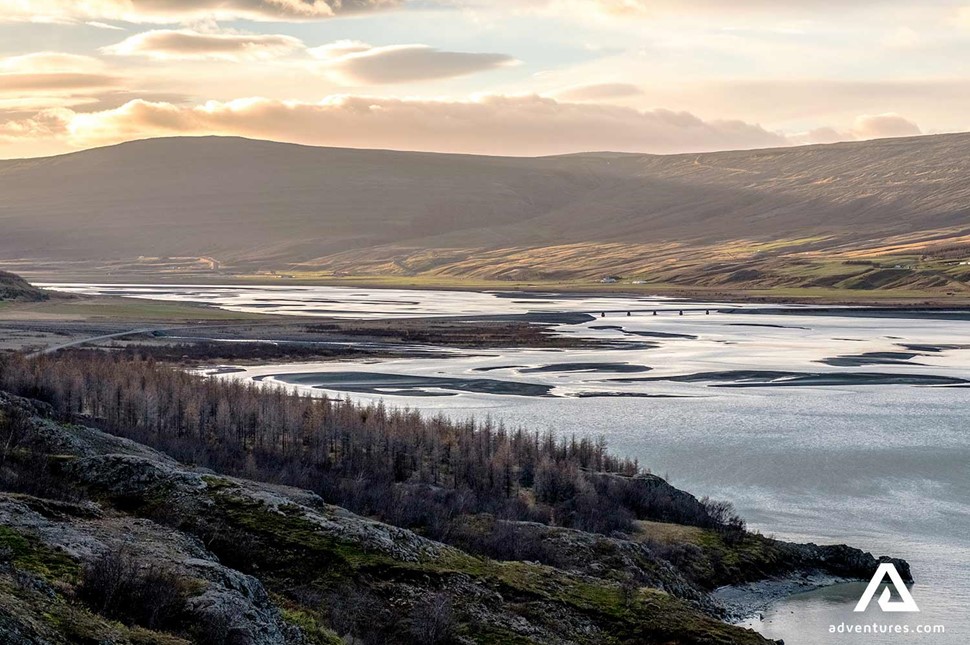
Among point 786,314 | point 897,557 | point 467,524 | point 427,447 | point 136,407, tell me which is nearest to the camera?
point 467,524

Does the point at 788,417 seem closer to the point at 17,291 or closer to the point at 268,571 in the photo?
the point at 268,571

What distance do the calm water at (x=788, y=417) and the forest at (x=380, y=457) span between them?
461cm

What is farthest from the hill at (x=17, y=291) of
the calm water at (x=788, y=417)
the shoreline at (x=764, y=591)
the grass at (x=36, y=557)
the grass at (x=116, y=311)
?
the grass at (x=36, y=557)

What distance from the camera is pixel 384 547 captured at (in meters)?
20.3

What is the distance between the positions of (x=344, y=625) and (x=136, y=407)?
3025 cm

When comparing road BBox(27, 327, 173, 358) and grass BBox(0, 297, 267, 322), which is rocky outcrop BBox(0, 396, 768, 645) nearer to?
road BBox(27, 327, 173, 358)

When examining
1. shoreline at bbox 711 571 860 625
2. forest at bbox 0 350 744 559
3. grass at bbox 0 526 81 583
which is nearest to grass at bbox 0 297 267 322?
forest at bbox 0 350 744 559

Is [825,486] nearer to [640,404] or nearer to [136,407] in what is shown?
[640,404]

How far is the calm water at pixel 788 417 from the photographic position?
109 feet

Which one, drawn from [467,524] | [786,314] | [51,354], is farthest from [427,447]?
[786,314]

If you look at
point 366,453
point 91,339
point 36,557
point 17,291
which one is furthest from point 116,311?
point 36,557

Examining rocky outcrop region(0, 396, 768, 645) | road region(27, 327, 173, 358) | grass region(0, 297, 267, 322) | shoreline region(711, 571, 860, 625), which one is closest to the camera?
rocky outcrop region(0, 396, 768, 645)

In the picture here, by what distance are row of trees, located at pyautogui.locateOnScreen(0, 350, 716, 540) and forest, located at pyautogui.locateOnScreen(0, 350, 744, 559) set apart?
0.21ft

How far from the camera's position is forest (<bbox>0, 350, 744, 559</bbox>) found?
1224 inches
